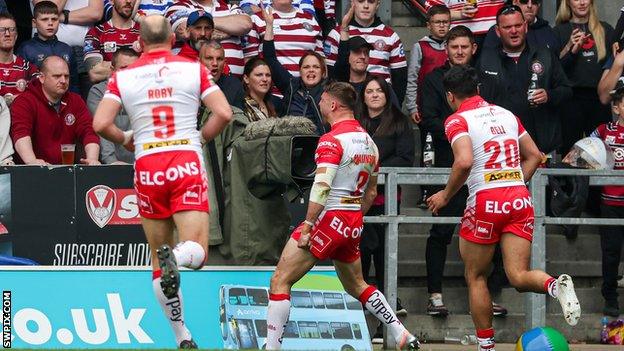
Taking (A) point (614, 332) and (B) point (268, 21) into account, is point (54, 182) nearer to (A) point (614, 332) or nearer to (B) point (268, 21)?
(B) point (268, 21)

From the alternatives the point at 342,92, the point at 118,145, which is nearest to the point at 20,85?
the point at 118,145

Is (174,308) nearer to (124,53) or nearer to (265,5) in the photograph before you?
(124,53)

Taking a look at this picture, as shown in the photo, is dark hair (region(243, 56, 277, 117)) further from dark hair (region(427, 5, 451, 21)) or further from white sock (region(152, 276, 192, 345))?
white sock (region(152, 276, 192, 345))

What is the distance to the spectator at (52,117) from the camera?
46.1 feet

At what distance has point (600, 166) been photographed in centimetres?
1509

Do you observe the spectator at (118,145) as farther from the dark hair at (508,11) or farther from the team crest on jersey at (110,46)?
the dark hair at (508,11)

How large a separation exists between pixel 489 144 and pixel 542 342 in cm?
187

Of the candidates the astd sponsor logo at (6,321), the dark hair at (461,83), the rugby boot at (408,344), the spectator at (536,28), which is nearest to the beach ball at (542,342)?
the rugby boot at (408,344)

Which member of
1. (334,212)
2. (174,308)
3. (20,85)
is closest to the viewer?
(174,308)

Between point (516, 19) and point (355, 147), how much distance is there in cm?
368

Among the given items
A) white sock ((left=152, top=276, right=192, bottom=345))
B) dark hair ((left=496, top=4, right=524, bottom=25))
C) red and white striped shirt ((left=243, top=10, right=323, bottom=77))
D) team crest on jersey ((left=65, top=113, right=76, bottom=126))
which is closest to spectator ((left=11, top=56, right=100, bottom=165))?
team crest on jersey ((left=65, top=113, right=76, bottom=126))

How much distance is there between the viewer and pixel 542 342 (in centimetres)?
1120

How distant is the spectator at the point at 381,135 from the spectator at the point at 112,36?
2373 mm

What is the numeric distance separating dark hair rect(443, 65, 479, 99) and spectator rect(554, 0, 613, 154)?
12.7 feet
